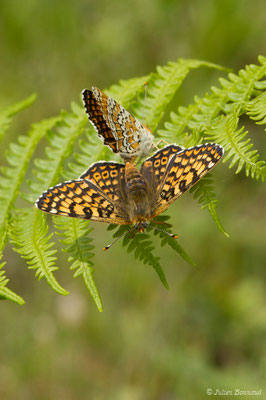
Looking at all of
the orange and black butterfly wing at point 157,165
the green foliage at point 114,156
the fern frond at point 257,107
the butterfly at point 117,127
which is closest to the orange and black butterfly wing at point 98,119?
the butterfly at point 117,127

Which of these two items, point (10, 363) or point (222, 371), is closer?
point (222, 371)

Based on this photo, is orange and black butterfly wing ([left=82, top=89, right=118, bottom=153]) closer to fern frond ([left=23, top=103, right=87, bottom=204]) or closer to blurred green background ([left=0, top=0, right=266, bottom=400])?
fern frond ([left=23, top=103, right=87, bottom=204])

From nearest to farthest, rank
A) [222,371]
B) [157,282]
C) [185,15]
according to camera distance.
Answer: [222,371], [157,282], [185,15]

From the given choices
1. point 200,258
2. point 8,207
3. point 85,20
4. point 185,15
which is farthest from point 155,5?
point 8,207

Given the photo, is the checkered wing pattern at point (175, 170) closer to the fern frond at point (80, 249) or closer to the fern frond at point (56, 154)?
the fern frond at point (80, 249)

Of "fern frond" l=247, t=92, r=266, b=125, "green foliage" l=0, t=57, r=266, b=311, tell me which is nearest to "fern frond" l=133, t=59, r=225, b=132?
"green foliage" l=0, t=57, r=266, b=311

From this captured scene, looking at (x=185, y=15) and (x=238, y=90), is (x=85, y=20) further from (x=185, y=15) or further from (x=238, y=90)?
(x=238, y=90)
